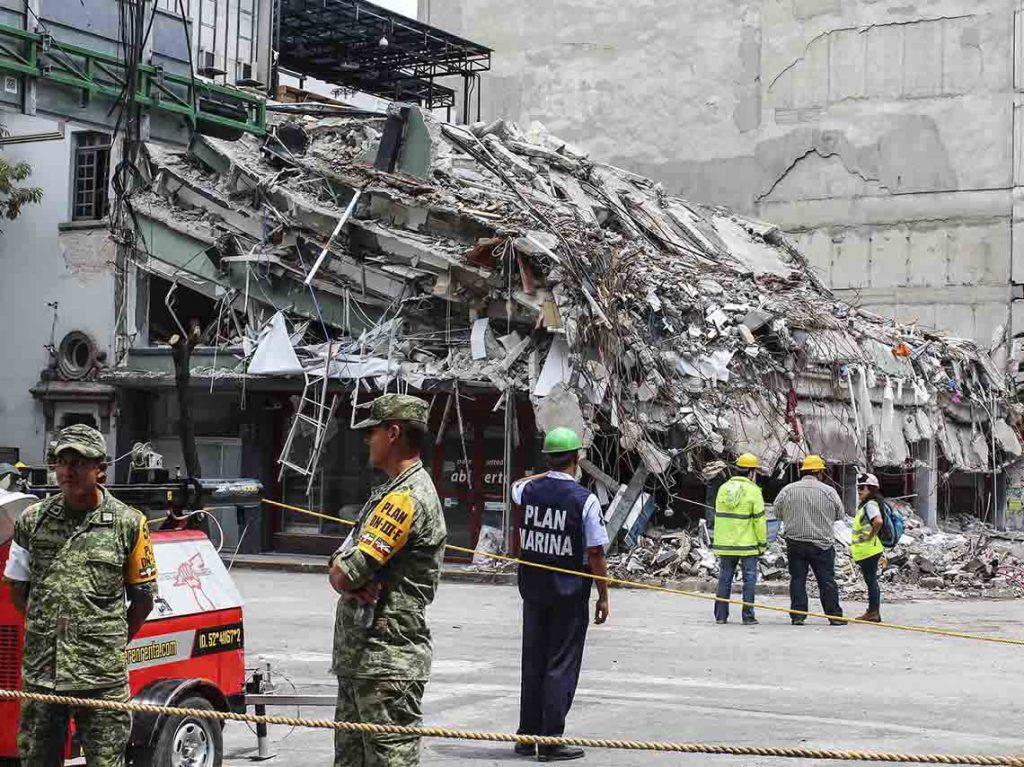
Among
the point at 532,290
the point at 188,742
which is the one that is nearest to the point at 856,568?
the point at 532,290

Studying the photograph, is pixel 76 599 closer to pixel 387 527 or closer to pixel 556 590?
pixel 387 527

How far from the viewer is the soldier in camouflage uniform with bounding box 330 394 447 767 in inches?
234

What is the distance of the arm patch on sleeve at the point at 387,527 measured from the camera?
595 cm

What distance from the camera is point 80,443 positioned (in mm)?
6430

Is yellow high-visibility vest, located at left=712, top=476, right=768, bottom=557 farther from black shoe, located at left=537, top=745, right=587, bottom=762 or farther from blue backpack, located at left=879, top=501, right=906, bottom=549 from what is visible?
black shoe, located at left=537, top=745, right=587, bottom=762

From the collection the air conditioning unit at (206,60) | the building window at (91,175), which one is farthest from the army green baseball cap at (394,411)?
the building window at (91,175)

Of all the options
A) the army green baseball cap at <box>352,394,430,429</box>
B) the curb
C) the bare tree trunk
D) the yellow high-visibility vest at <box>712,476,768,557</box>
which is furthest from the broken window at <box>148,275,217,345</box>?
the army green baseball cap at <box>352,394,430,429</box>

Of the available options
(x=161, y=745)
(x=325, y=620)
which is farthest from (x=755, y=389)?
(x=161, y=745)

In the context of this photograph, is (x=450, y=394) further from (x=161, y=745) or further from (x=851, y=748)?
(x=161, y=745)

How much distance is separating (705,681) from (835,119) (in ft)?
92.6

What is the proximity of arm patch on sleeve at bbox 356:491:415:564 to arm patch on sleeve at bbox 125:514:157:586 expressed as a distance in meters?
1.17

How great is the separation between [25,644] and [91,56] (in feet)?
35.3

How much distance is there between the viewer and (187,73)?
61.0ft

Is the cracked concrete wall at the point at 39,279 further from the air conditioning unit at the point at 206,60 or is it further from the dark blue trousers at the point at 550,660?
the dark blue trousers at the point at 550,660
